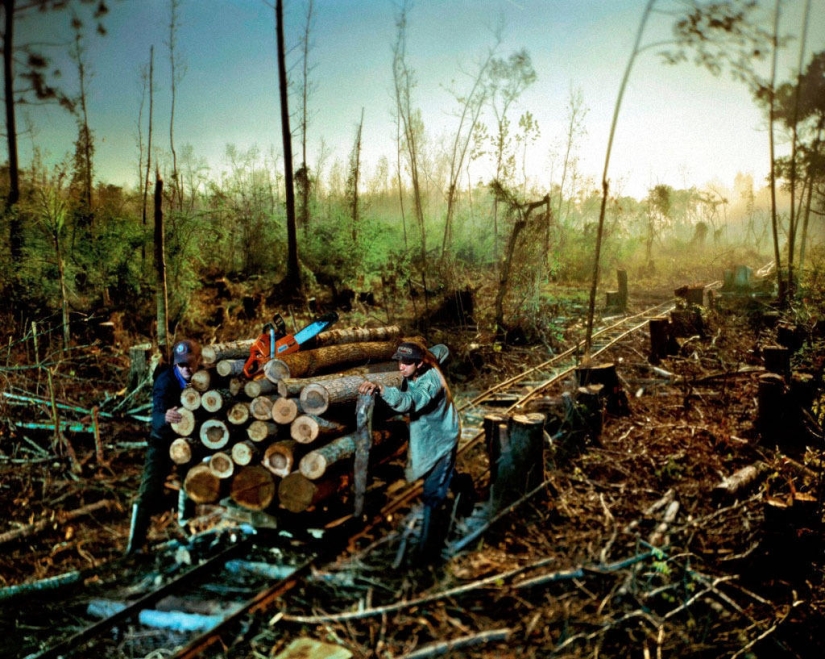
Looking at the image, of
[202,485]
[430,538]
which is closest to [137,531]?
[202,485]

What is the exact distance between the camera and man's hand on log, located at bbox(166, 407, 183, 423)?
512 cm

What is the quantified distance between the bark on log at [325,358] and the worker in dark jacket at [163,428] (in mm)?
906

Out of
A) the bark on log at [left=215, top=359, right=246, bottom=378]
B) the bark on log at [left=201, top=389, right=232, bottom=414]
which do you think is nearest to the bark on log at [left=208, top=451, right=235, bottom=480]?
the bark on log at [left=201, top=389, right=232, bottom=414]

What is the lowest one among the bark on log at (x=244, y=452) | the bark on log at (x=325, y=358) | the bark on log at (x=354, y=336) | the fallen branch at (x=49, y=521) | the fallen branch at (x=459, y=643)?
the fallen branch at (x=459, y=643)

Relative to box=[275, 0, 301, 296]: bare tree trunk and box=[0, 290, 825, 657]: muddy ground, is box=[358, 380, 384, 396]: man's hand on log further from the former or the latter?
box=[275, 0, 301, 296]: bare tree trunk

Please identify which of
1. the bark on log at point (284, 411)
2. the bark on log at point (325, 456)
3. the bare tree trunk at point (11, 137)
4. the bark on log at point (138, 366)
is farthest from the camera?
the bare tree trunk at point (11, 137)

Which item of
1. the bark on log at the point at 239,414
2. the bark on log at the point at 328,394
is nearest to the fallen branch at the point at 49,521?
the bark on log at the point at 239,414

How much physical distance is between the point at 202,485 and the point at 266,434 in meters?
0.93

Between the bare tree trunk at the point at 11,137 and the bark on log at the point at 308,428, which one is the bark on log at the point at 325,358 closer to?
the bark on log at the point at 308,428

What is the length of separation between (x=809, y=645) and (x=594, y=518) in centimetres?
186

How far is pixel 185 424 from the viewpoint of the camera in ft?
16.9

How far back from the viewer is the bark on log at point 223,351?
17.5 ft

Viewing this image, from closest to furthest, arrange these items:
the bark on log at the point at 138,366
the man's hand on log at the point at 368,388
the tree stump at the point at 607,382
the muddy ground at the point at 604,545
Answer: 1. the muddy ground at the point at 604,545
2. the man's hand on log at the point at 368,388
3. the tree stump at the point at 607,382
4. the bark on log at the point at 138,366

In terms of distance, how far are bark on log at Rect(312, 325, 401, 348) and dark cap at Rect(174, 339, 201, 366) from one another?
166 centimetres
